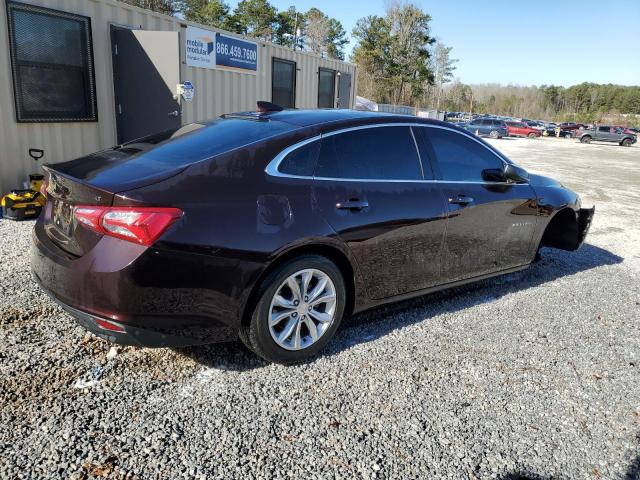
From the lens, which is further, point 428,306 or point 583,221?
point 583,221

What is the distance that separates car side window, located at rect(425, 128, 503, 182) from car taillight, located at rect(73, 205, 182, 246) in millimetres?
2294

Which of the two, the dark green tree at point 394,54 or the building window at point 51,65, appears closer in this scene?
Result: the building window at point 51,65

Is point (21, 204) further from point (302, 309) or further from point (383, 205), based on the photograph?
point (383, 205)

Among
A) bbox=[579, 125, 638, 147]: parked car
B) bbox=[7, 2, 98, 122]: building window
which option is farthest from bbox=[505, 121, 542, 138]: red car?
bbox=[7, 2, 98, 122]: building window

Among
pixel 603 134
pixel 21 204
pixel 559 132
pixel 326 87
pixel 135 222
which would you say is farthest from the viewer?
pixel 559 132

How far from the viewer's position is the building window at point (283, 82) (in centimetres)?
1155

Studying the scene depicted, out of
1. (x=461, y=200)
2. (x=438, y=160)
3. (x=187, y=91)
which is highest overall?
(x=187, y=91)

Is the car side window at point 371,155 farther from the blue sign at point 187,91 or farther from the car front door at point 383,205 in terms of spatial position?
the blue sign at point 187,91

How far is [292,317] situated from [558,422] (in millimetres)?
1647

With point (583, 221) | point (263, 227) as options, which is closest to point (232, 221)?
point (263, 227)

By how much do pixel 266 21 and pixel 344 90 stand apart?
4964cm

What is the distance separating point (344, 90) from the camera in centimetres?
1488

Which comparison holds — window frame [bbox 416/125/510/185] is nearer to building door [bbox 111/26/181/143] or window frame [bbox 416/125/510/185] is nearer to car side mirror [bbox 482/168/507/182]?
car side mirror [bbox 482/168/507/182]

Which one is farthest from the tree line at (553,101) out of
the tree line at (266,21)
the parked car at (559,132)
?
the parked car at (559,132)
